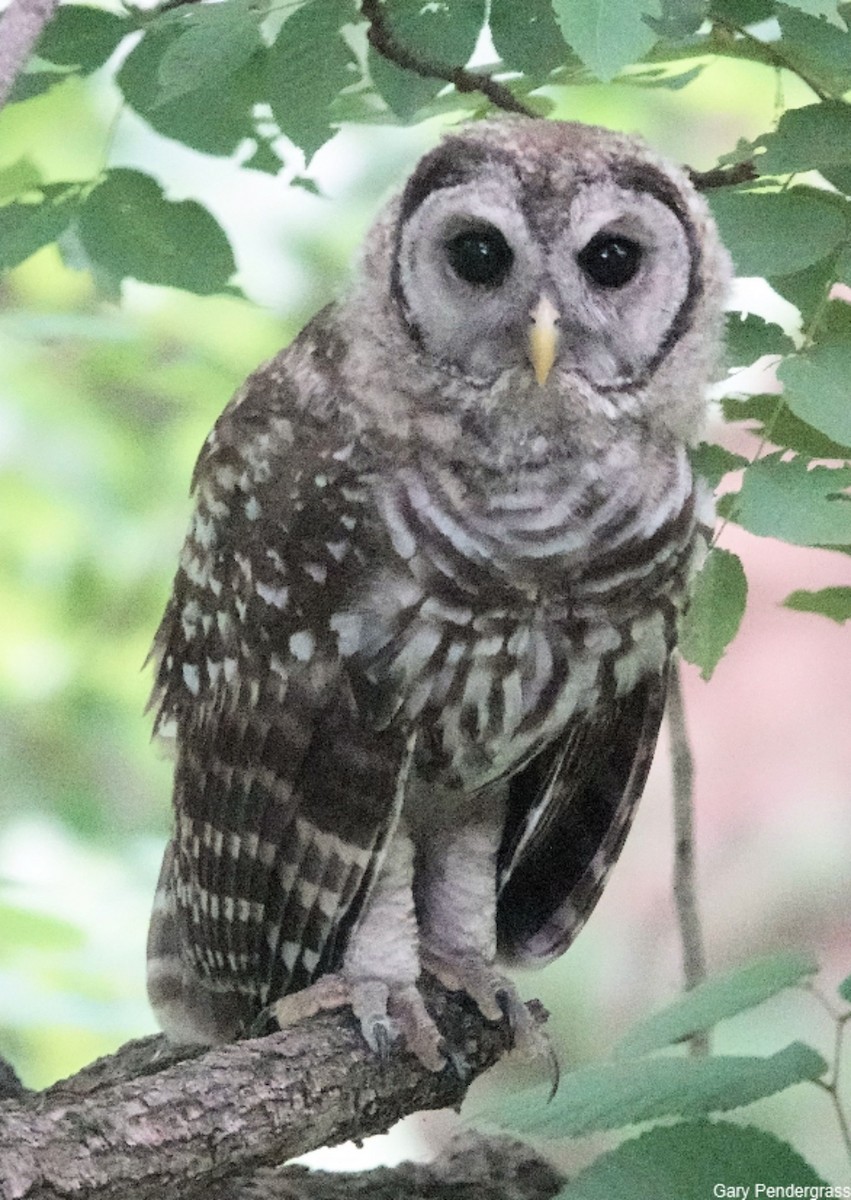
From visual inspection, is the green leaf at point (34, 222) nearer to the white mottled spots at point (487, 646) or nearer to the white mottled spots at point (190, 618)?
the white mottled spots at point (190, 618)

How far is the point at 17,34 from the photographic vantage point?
0.96 meters

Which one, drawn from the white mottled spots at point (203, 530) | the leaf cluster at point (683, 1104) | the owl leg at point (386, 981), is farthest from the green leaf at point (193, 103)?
the leaf cluster at point (683, 1104)

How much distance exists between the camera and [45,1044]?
2.50 metres

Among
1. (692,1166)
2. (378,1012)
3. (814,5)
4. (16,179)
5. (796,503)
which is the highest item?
(16,179)

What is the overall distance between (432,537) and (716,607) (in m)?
0.28

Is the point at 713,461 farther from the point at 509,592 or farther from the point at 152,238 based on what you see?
the point at 152,238

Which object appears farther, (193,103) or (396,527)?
(193,103)

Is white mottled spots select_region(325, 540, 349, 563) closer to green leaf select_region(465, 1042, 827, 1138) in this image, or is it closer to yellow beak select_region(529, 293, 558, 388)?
yellow beak select_region(529, 293, 558, 388)

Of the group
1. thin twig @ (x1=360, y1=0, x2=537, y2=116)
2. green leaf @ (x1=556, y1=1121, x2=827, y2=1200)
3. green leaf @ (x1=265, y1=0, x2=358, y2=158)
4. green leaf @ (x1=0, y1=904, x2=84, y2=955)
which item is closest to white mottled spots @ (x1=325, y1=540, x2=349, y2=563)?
green leaf @ (x1=265, y1=0, x2=358, y2=158)

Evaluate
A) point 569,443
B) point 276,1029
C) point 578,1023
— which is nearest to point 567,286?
point 569,443

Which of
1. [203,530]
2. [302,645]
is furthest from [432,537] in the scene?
[203,530]

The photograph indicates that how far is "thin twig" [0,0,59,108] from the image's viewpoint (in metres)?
0.94

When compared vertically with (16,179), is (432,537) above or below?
→ below

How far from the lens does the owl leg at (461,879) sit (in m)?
1.57
